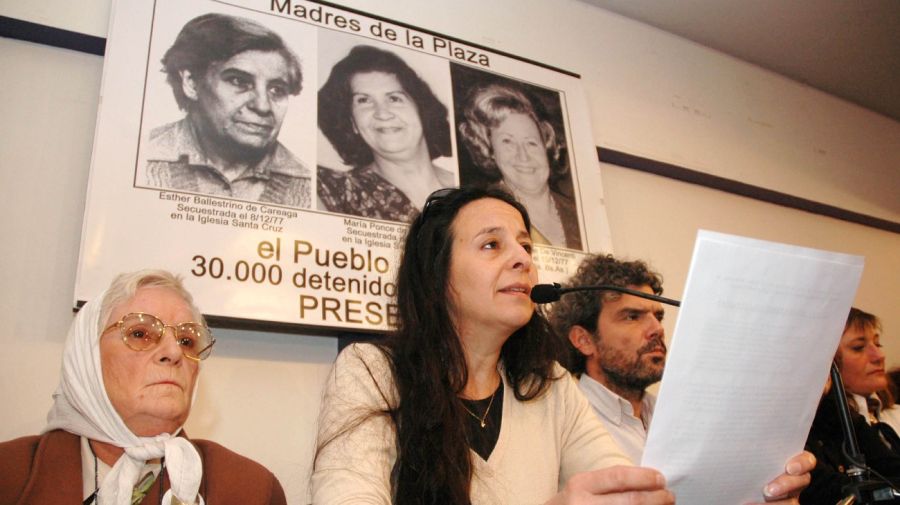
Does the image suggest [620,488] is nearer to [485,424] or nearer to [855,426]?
[485,424]

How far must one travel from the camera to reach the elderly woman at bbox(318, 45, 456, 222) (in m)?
2.13

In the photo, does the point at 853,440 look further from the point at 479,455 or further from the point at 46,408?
the point at 46,408

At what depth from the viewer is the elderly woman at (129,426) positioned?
4.06 ft

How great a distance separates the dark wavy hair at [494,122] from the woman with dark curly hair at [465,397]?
71 centimetres

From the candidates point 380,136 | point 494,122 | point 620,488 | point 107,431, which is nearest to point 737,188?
point 494,122

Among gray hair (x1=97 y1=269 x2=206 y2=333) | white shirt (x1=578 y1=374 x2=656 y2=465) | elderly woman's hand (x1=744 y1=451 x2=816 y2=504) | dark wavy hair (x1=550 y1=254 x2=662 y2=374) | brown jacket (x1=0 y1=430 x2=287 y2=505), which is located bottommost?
elderly woman's hand (x1=744 y1=451 x2=816 y2=504)

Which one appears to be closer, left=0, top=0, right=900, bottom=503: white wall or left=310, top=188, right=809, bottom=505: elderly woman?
left=310, top=188, right=809, bottom=505: elderly woman

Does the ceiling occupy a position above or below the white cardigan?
above

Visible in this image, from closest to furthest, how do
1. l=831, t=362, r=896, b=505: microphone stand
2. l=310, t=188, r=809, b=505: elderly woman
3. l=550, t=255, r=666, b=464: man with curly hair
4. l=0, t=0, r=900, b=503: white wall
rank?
l=831, t=362, r=896, b=505: microphone stand < l=310, t=188, r=809, b=505: elderly woman < l=0, t=0, r=900, b=503: white wall < l=550, t=255, r=666, b=464: man with curly hair

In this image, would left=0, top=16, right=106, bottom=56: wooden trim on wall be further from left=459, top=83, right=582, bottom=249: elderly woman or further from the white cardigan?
the white cardigan

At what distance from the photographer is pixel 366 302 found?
2.00m

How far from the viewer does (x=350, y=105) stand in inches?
88.3

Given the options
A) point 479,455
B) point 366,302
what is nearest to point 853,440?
point 479,455

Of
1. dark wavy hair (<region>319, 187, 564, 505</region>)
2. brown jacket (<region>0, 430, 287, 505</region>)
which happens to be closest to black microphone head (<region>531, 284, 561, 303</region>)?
dark wavy hair (<region>319, 187, 564, 505</region>)
